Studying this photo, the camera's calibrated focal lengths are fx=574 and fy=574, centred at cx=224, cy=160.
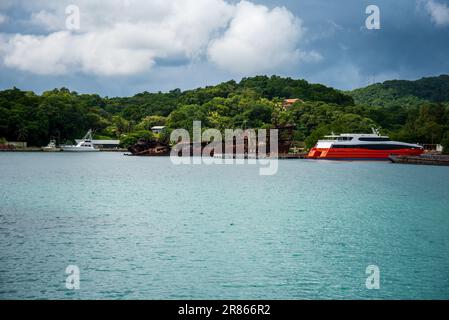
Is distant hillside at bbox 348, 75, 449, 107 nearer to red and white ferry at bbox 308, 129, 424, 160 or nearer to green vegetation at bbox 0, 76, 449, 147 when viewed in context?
green vegetation at bbox 0, 76, 449, 147

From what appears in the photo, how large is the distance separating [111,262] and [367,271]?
716cm

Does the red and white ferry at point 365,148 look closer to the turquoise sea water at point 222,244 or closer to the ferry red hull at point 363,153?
the ferry red hull at point 363,153

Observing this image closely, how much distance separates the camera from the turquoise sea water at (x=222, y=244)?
555 inches

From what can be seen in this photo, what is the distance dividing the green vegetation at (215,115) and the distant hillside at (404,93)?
317 cm

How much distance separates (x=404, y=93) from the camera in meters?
180

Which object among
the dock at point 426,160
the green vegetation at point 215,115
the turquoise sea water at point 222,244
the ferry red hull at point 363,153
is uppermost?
the green vegetation at point 215,115

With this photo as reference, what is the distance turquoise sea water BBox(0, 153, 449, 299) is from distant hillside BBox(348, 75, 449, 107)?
144m

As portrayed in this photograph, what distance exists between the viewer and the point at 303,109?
387 feet

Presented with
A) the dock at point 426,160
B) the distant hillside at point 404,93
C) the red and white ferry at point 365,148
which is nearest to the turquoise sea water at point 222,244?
the dock at point 426,160

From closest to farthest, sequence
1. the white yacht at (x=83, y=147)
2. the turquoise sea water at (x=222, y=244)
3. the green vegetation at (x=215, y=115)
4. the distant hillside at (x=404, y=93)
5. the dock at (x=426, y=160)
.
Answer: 1. the turquoise sea water at (x=222, y=244)
2. the dock at (x=426, y=160)
3. the green vegetation at (x=215, y=115)
4. the white yacht at (x=83, y=147)
5. the distant hillside at (x=404, y=93)

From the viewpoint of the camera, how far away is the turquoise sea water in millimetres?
14102

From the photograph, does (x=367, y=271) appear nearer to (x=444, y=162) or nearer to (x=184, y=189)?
(x=184, y=189)
